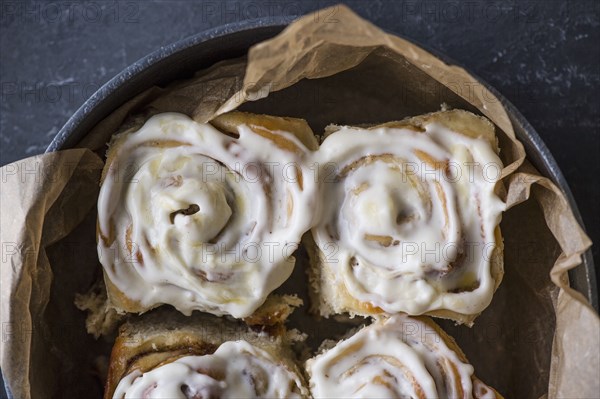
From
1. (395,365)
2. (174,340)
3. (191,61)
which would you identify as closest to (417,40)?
(191,61)

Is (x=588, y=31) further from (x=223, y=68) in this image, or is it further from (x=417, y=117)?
(x=223, y=68)

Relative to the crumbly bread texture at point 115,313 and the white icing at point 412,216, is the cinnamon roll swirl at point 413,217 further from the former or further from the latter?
the crumbly bread texture at point 115,313

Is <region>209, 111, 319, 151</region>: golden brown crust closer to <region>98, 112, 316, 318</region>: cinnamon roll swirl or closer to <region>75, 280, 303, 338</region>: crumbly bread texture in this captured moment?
<region>98, 112, 316, 318</region>: cinnamon roll swirl

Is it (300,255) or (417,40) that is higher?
(417,40)

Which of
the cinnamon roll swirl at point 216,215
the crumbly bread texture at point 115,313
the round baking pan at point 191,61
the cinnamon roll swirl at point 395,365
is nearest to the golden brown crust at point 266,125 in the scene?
the cinnamon roll swirl at point 216,215

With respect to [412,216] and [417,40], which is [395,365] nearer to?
[412,216]

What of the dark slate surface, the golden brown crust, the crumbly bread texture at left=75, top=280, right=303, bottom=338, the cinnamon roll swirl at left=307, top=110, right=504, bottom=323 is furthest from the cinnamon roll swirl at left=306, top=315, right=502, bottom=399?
the dark slate surface
